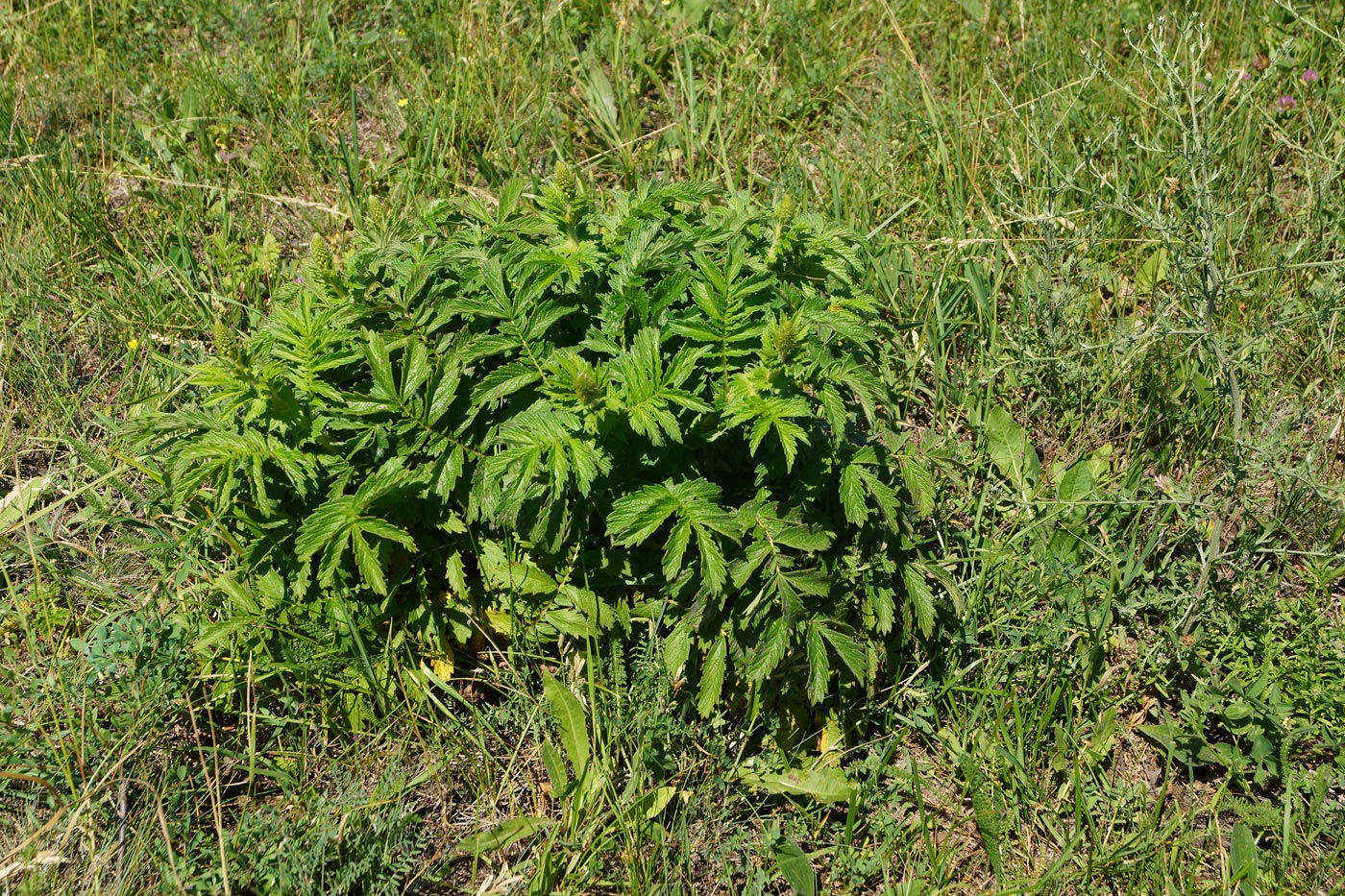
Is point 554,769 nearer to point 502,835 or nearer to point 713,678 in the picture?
point 502,835

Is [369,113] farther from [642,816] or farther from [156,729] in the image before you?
[642,816]

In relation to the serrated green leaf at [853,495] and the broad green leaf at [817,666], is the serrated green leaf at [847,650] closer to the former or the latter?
the broad green leaf at [817,666]

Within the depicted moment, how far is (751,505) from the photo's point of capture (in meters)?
2.40

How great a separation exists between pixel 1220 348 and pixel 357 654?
221 centimetres

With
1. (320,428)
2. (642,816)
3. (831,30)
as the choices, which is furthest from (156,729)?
(831,30)

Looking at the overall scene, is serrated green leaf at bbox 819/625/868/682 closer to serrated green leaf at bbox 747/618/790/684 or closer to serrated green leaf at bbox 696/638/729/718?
serrated green leaf at bbox 747/618/790/684

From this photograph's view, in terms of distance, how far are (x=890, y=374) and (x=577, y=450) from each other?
56.8 inches

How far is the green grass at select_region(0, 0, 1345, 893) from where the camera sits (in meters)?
2.53

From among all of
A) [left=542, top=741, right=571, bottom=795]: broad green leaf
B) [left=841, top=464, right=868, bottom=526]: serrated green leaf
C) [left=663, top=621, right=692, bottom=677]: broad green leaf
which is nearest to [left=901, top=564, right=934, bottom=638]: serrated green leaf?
[left=841, top=464, right=868, bottom=526]: serrated green leaf

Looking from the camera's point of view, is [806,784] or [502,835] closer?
[502,835]

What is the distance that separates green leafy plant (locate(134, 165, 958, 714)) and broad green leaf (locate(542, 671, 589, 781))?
142mm

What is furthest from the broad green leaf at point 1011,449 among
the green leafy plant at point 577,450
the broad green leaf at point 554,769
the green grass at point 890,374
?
the broad green leaf at point 554,769

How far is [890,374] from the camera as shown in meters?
3.36

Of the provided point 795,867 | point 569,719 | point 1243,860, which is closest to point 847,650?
point 795,867
